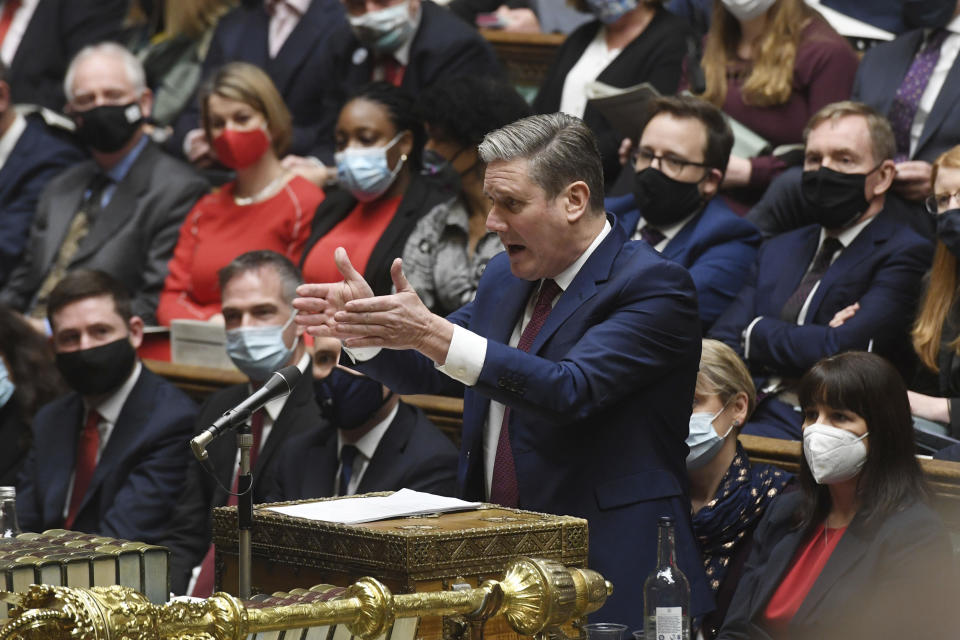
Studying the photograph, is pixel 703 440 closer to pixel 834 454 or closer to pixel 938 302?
pixel 834 454

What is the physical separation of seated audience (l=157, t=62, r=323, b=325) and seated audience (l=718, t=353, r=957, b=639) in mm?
2952

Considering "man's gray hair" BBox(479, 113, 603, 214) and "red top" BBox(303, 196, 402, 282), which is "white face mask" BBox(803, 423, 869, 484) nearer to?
"man's gray hair" BBox(479, 113, 603, 214)

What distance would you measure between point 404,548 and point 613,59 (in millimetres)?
3693

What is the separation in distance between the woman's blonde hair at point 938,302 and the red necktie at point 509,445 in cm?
165

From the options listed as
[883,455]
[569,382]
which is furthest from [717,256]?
[569,382]

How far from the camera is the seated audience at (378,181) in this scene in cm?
530

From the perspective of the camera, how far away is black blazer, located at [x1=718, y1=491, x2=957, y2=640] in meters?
3.02

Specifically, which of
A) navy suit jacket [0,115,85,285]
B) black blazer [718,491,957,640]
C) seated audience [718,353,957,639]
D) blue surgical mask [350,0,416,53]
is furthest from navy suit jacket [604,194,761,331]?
navy suit jacket [0,115,85,285]

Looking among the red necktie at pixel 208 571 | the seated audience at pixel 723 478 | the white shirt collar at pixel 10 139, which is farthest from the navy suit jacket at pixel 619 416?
the white shirt collar at pixel 10 139

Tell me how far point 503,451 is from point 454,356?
337 mm

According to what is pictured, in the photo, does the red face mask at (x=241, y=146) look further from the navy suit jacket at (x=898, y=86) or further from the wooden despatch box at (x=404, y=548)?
the wooden despatch box at (x=404, y=548)

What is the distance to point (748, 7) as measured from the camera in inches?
208

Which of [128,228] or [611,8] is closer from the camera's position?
[611,8]

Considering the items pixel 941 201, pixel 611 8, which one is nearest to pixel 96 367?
pixel 611 8
